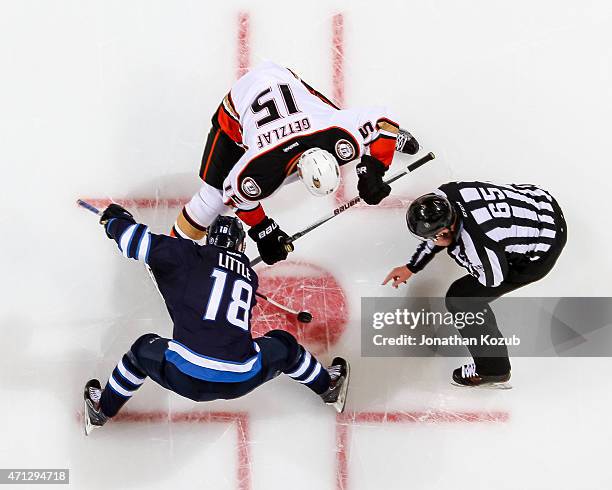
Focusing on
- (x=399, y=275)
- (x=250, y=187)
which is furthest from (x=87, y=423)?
(x=399, y=275)

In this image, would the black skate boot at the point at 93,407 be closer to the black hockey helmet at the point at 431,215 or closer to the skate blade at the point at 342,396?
the skate blade at the point at 342,396

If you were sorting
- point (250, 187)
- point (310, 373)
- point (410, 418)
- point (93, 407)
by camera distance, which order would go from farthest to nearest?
point (410, 418), point (93, 407), point (310, 373), point (250, 187)

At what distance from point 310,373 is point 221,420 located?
734mm

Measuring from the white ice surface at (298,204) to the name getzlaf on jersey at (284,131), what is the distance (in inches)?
36.7

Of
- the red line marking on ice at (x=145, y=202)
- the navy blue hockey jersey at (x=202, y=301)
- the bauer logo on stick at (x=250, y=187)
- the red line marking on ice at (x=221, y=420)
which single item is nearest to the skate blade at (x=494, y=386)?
the red line marking on ice at (x=221, y=420)

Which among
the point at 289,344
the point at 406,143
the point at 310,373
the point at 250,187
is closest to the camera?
the point at 250,187

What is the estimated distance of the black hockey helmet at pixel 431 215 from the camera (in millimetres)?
3336

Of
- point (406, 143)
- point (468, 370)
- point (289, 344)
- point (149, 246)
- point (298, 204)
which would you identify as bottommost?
point (468, 370)

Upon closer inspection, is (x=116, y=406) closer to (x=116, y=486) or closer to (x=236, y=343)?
(x=116, y=486)

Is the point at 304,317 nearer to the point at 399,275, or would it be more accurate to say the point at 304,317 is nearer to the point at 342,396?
the point at 342,396

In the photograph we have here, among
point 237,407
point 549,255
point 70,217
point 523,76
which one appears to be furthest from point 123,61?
point 549,255

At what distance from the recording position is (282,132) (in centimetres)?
331

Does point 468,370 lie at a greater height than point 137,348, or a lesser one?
lesser

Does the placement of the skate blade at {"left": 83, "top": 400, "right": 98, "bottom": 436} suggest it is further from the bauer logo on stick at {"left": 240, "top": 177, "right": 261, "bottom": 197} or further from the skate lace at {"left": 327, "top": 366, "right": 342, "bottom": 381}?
the bauer logo on stick at {"left": 240, "top": 177, "right": 261, "bottom": 197}
